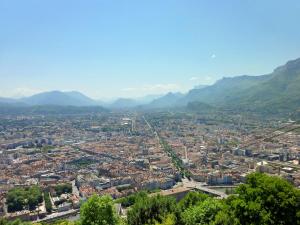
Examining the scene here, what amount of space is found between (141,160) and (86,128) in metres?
63.8

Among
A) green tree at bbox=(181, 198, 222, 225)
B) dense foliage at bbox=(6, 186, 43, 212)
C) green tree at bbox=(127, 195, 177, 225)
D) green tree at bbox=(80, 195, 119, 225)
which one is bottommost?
dense foliage at bbox=(6, 186, 43, 212)

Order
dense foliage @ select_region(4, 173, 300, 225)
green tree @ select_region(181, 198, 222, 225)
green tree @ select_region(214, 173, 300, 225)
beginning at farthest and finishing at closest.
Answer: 1. green tree @ select_region(181, 198, 222, 225)
2. dense foliage @ select_region(4, 173, 300, 225)
3. green tree @ select_region(214, 173, 300, 225)

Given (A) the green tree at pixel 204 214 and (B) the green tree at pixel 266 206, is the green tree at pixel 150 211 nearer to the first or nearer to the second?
(A) the green tree at pixel 204 214

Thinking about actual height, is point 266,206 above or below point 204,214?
above

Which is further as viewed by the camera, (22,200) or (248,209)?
(22,200)

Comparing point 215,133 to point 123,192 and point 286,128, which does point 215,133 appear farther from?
point 123,192

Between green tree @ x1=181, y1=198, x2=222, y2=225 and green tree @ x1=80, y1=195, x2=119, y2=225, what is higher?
green tree @ x1=80, y1=195, x2=119, y2=225

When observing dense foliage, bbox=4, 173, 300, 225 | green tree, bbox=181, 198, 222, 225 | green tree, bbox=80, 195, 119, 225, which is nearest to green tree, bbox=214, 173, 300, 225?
dense foliage, bbox=4, 173, 300, 225

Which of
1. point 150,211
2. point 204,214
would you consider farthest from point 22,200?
point 204,214

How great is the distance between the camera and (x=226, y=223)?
52.1ft

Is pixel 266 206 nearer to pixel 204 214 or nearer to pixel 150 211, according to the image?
pixel 204 214

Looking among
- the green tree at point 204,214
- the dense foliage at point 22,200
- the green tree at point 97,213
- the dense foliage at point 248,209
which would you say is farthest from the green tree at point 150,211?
the dense foliage at point 22,200

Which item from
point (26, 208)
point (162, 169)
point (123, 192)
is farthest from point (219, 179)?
point (26, 208)

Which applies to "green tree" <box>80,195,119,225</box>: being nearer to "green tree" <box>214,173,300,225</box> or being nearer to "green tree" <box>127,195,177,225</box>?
"green tree" <box>127,195,177,225</box>
